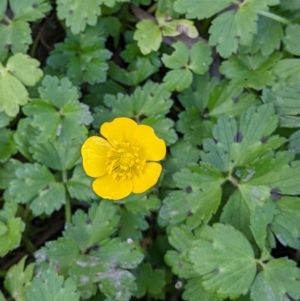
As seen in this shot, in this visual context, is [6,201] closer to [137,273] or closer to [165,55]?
[137,273]

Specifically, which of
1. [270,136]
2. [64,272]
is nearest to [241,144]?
[270,136]

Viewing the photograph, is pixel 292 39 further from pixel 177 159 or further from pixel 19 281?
pixel 19 281

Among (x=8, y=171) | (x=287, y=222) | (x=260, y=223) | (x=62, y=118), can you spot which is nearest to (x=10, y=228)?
(x=8, y=171)

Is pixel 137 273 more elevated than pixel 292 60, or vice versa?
pixel 292 60

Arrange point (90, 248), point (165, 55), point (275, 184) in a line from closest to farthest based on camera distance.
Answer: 1. point (275, 184)
2. point (90, 248)
3. point (165, 55)

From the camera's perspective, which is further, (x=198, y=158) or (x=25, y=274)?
(x=198, y=158)

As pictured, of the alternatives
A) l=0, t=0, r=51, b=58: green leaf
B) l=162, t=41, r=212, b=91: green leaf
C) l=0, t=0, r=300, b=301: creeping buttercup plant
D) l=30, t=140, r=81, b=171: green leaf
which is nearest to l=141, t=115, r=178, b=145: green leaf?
l=0, t=0, r=300, b=301: creeping buttercup plant

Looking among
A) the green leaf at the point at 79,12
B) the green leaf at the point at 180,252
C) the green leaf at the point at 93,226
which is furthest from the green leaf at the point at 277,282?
the green leaf at the point at 79,12
